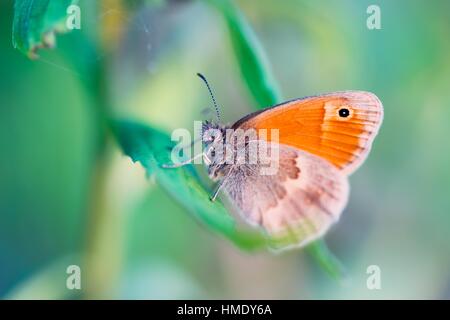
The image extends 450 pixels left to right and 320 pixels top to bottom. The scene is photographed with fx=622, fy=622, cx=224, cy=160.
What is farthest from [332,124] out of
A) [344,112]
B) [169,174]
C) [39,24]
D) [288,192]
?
[39,24]

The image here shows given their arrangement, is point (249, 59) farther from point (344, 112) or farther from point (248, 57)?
point (344, 112)

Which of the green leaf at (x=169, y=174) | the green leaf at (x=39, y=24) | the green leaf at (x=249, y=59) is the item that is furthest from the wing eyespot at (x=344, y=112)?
the green leaf at (x=39, y=24)

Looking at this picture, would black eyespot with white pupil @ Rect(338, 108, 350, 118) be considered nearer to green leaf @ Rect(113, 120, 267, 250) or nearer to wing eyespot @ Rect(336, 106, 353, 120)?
wing eyespot @ Rect(336, 106, 353, 120)

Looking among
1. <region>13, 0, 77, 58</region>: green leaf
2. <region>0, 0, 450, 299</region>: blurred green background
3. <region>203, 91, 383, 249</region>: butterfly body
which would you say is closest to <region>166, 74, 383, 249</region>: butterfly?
<region>203, 91, 383, 249</region>: butterfly body

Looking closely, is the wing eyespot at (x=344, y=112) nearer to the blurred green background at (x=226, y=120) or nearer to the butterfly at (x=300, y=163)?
the butterfly at (x=300, y=163)

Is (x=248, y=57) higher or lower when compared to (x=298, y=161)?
higher
